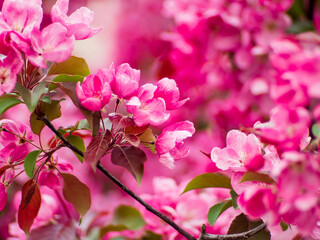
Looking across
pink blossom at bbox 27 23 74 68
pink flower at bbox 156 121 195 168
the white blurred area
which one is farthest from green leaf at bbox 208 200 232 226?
the white blurred area

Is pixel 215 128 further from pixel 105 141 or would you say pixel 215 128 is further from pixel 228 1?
pixel 105 141

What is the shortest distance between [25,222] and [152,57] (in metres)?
1.15

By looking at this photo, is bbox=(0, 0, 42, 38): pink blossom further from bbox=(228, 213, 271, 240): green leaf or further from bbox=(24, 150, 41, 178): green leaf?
bbox=(228, 213, 271, 240): green leaf

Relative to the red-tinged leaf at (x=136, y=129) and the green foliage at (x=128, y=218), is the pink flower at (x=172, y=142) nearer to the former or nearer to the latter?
→ the red-tinged leaf at (x=136, y=129)

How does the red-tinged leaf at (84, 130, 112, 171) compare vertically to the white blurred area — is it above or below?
above

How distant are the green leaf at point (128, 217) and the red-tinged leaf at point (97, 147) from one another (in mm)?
414

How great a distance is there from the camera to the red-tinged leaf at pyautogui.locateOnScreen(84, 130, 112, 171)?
1.90ft

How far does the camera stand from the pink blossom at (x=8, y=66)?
1.86 ft

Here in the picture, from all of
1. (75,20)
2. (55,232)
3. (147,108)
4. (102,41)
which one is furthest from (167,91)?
(102,41)

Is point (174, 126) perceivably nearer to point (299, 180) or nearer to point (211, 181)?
point (211, 181)

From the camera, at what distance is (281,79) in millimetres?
533

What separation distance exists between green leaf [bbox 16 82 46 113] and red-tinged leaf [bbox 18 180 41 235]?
0.51 feet

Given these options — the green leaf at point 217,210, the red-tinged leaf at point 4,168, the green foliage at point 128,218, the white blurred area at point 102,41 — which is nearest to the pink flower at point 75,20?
the red-tinged leaf at point 4,168

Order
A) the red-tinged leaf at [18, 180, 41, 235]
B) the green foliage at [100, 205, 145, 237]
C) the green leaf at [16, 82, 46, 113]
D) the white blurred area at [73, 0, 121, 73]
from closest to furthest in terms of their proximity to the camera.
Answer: the green leaf at [16, 82, 46, 113] → the red-tinged leaf at [18, 180, 41, 235] → the green foliage at [100, 205, 145, 237] → the white blurred area at [73, 0, 121, 73]
